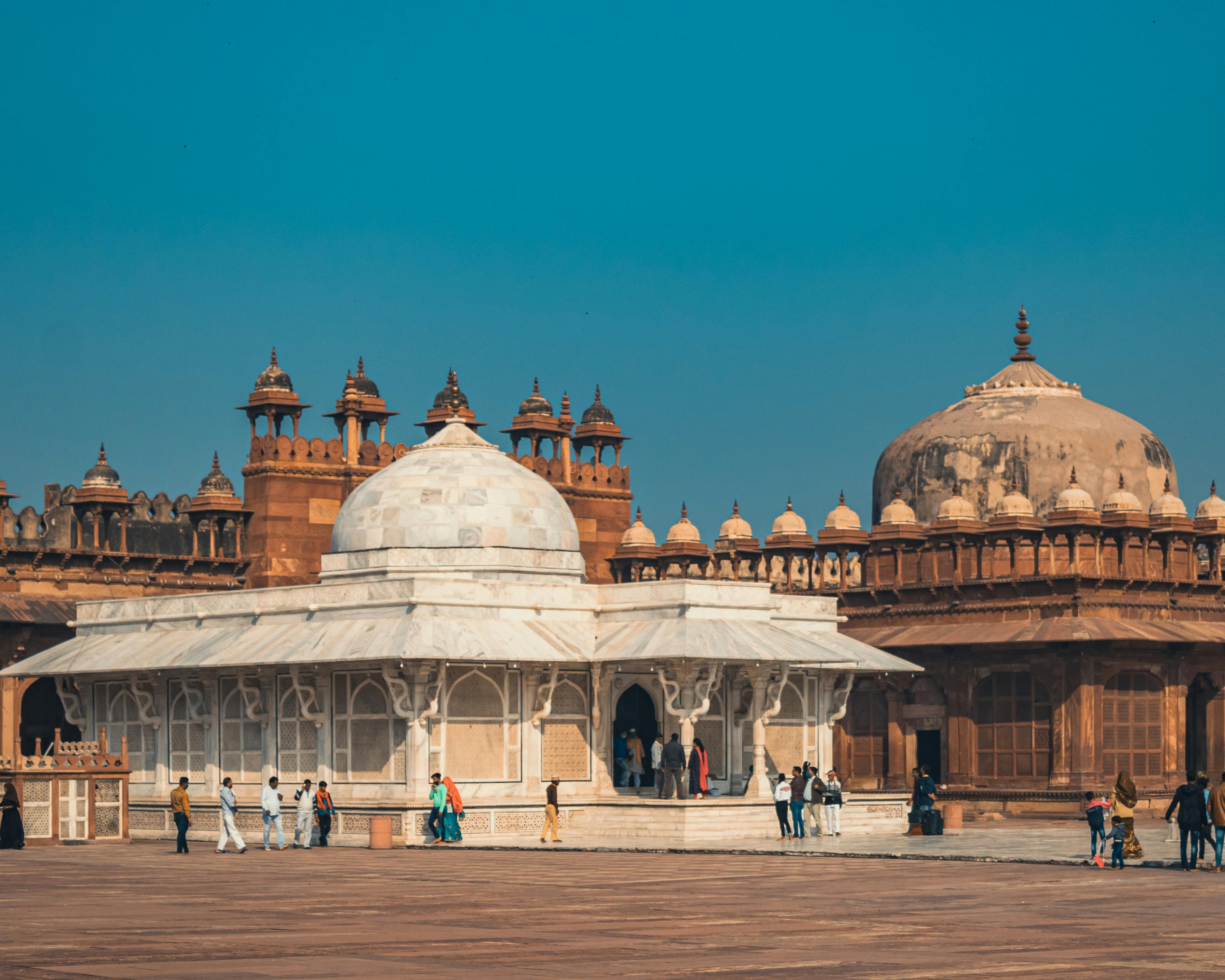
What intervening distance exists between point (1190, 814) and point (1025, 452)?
1026 inches

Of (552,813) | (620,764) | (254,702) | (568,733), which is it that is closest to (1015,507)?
(620,764)

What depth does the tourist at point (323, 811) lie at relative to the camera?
1304 inches

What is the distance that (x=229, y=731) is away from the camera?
37.8 meters

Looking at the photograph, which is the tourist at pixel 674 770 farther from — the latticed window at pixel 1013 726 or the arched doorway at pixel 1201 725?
the arched doorway at pixel 1201 725

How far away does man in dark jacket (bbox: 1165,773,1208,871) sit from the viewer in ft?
83.4

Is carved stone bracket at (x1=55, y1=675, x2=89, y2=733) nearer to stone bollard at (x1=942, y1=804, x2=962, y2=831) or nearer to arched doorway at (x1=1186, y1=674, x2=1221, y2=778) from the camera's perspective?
stone bollard at (x1=942, y1=804, x2=962, y2=831)

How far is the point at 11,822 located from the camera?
31.9m

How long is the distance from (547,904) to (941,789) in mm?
27617

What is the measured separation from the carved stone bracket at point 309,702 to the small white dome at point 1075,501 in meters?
18.1

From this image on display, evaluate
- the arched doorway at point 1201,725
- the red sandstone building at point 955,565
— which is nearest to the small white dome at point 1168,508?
the red sandstone building at point 955,565

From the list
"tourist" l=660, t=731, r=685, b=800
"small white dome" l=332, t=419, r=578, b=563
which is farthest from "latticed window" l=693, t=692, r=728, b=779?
"small white dome" l=332, t=419, r=578, b=563

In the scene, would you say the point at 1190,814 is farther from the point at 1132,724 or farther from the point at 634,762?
the point at 1132,724

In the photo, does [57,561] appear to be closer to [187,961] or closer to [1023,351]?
[1023,351]

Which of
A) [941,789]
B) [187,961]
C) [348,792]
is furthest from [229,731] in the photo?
[187,961]
